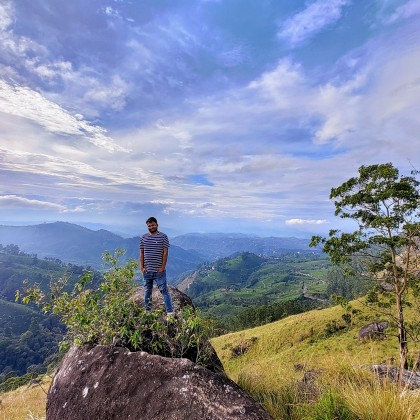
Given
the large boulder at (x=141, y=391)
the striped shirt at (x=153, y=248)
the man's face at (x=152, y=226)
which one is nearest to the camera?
the large boulder at (x=141, y=391)

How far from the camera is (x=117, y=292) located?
8.75m

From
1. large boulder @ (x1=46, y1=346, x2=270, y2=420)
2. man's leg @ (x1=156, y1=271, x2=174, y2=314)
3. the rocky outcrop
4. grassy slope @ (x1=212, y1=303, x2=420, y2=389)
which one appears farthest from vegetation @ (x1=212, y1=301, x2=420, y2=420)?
the rocky outcrop

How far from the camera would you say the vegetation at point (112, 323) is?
24.7ft

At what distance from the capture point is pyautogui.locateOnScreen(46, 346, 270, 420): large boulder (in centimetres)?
527

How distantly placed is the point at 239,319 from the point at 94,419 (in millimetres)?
122708

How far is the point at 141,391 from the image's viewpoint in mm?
5836

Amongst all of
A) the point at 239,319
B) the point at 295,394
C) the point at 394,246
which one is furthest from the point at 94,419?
the point at 239,319

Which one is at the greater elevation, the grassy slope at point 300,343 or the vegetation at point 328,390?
the vegetation at point 328,390

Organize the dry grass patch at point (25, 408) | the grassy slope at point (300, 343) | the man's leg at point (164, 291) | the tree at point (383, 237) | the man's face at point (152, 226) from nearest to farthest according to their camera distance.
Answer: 1. the dry grass patch at point (25, 408)
2. the man's leg at point (164, 291)
3. the man's face at point (152, 226)
4. the tree at point (383, 237)
5. the grassy slope at point (300, 343)

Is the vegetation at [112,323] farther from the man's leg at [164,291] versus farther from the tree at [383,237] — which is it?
the tree at [383,237]

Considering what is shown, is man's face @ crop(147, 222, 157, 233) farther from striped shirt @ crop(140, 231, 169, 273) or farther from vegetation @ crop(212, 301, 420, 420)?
Answer: vegetation @ crop(212, 301, 420, 420)

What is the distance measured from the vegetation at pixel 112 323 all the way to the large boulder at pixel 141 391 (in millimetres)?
585

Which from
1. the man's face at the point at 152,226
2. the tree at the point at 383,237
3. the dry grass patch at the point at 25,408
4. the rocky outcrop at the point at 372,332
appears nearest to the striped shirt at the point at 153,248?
the man's face at the point at 152,226

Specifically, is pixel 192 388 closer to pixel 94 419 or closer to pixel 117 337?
pixel 94 419
